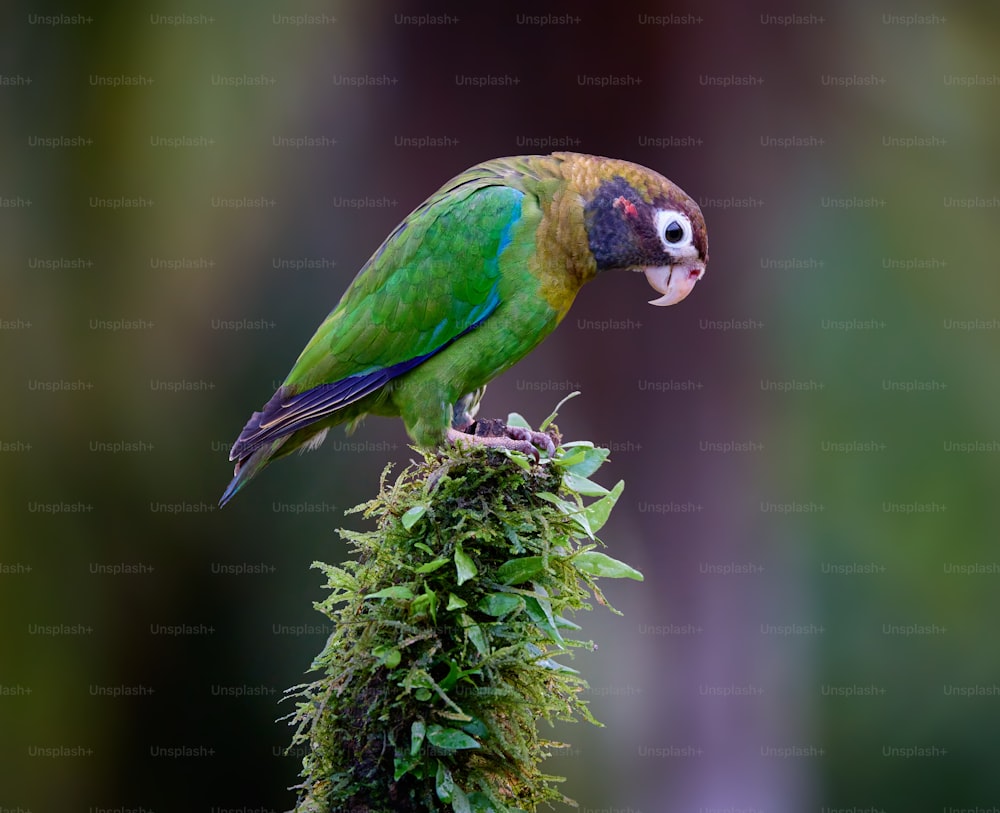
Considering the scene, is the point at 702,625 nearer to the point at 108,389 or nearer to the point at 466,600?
the point at 466,600

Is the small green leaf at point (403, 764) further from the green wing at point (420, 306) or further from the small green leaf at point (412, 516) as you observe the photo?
the green wing at point (420, 306)

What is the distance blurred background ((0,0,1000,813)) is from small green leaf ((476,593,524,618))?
413cm

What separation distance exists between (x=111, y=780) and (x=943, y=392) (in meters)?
7.37

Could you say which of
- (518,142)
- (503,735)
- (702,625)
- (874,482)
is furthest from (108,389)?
(874,482)

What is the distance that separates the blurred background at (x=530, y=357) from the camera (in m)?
7.11

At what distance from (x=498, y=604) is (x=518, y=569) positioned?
138mm

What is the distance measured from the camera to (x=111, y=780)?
24.6 ft

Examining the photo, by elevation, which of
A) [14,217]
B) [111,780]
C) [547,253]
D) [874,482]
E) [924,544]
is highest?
[14,217]

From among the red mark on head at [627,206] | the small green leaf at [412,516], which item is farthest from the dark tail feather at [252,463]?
the red mark on head at [627,206]

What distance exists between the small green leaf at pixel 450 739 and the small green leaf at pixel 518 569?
20.2 inches

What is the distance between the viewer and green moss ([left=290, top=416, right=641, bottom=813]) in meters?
2.85

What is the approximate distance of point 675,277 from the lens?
459cm

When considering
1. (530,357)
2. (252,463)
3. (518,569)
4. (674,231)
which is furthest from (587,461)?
(530,357)

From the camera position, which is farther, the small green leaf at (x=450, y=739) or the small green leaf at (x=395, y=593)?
the small green leaf at (x=395, y=593)
